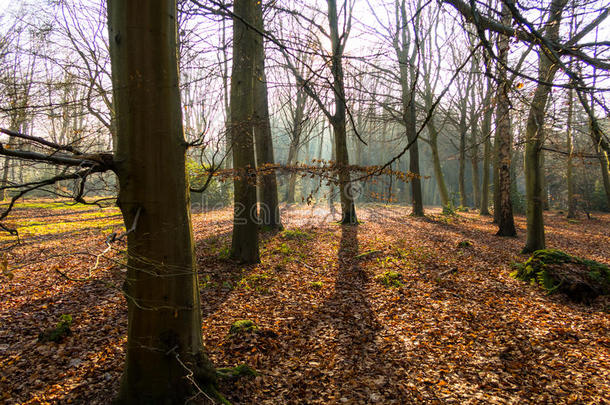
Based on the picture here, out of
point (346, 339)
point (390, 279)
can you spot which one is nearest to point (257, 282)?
point (346, 339)

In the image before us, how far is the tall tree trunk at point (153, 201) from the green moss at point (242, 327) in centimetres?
138

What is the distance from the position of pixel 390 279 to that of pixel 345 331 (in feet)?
6.53

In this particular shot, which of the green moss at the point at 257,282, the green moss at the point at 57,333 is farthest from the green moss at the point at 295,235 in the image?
the green moss at the point at 57,333

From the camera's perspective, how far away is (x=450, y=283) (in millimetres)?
5785

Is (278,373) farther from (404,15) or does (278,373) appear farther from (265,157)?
(404,15)

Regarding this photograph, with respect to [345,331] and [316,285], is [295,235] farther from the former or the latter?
[345,331]

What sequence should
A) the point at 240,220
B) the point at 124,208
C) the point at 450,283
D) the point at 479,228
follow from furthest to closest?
the point at 479,228
the point at 240,220
the point at 450,283
the point at 124,208

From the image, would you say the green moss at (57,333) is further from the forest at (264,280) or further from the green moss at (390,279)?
the green moss at (390,279)

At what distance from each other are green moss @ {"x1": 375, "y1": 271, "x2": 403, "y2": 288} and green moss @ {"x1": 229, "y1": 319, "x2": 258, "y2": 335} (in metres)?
2.75

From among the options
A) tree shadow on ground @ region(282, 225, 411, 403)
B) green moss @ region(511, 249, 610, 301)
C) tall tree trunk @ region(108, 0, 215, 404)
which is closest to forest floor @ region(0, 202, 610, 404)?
tree shadow on ground @ region(282, 225, 411, 403)

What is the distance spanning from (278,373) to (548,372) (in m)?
2.85

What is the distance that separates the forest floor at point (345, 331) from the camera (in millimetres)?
3129

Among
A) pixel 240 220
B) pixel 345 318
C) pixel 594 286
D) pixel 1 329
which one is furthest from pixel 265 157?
pixel 594 286

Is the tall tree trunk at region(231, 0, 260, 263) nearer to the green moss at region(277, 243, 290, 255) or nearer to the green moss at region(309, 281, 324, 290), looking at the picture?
the green moss at region(277, 243, 290, 255)
